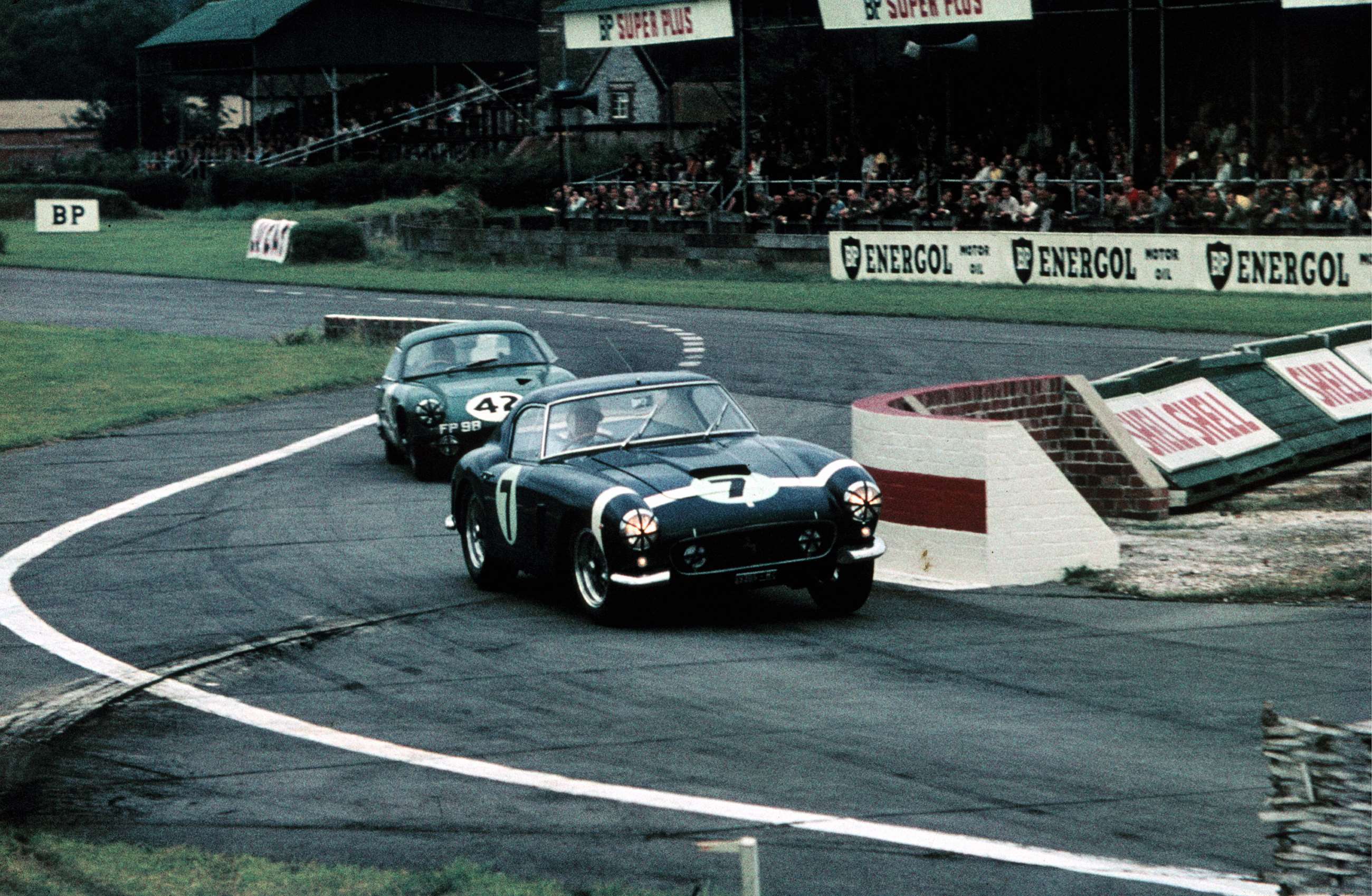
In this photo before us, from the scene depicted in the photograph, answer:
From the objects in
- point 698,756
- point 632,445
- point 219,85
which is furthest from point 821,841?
point 219,85

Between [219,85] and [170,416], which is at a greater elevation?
[219,85]

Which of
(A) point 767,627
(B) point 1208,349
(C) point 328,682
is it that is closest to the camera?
(C) point 328,682

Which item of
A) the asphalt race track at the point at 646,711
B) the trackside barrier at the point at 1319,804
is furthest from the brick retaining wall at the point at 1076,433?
the trackside barrier at the point at 1319,804

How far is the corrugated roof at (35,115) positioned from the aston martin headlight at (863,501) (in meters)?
114

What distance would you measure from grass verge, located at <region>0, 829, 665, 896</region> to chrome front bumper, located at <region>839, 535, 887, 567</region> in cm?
460

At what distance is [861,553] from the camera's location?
10.2 m

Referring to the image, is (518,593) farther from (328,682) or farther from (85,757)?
(85,757)

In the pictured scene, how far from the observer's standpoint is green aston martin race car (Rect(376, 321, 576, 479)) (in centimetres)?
1634

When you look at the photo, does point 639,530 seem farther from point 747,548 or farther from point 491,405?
point 491,405

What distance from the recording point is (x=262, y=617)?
10766 mm

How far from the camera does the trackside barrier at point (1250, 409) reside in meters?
14.3

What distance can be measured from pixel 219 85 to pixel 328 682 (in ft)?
325

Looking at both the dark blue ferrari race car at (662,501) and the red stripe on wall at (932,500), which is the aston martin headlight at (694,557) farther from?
Answer: the red stripe on wall at (932,500)

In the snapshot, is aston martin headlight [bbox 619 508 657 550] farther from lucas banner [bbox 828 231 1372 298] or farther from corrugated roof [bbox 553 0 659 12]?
corrugated roof [bbox 553 0 659 12]
